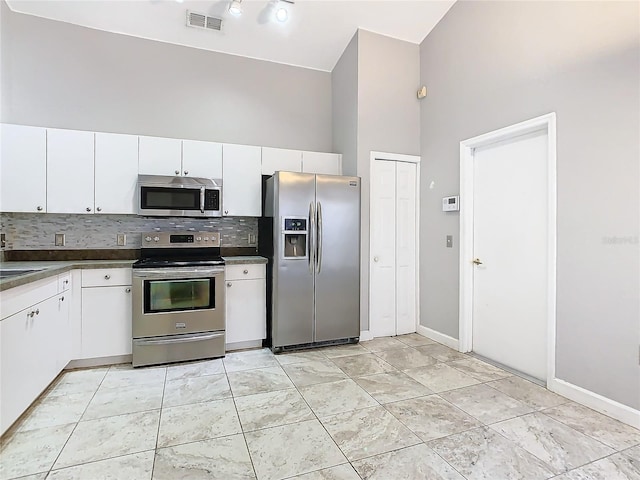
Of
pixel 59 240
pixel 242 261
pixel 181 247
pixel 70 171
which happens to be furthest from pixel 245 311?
pixel 70 171

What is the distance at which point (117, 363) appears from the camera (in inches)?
126

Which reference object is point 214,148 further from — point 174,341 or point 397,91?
point 397,91

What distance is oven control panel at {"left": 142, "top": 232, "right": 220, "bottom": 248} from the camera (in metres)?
3.60

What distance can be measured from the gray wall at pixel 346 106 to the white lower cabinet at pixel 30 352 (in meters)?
3.04

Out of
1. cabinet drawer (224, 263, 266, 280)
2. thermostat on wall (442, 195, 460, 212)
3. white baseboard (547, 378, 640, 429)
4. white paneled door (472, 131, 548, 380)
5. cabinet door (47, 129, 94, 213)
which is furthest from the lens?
thermostat on wall (442, 195, 460, 212)

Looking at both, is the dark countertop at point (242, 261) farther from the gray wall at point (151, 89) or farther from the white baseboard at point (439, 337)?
the white baseboard at point (439, 337)

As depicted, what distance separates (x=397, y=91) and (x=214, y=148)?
7.30ft

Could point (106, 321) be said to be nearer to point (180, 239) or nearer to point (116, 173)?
point (180, 239)

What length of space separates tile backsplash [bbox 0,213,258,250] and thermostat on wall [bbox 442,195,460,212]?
95.3 inches

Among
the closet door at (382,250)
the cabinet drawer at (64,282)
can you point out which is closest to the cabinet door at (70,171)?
the cabinet drawer at (64,282)

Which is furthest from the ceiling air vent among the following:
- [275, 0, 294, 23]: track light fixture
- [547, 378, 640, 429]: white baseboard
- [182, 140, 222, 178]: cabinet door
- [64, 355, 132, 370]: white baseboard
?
[547, 378, 640, 429]: white baseboard

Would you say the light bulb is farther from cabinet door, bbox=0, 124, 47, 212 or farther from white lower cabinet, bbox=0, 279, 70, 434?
white lower cabinet, bbox=0, 279, 70, 434

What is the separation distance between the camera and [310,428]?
2.20 meters

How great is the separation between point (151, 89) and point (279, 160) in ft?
5.21
